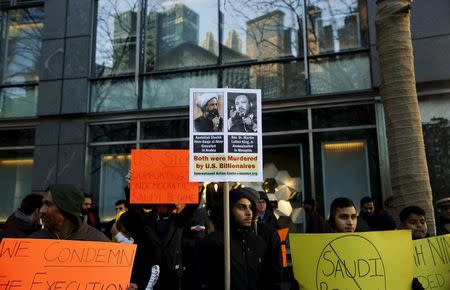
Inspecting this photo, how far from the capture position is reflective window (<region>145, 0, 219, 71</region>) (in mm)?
12227

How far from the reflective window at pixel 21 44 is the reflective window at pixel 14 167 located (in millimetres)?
1552

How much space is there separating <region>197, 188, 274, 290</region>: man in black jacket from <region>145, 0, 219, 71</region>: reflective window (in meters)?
8.74

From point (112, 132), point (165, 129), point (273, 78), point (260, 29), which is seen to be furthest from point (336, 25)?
point (112, 132)

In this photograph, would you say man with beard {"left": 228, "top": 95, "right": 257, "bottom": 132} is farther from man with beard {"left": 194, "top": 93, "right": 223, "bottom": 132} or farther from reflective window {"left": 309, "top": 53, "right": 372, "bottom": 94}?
reflective window {"left": 309, "top": 53, "right": 372, "bottom": 94}

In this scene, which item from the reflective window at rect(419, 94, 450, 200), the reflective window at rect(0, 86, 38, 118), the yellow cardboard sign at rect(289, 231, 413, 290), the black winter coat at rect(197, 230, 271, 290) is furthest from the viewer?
the reflective window at rect(0, 86, 38, 118)

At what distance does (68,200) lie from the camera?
3225 millimetres

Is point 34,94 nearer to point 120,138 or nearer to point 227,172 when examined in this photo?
point 120,138

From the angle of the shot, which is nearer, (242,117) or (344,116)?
(242,117)

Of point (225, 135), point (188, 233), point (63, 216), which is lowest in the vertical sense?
point (188, 233)

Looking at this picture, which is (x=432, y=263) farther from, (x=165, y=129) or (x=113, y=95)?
(x=113, y=95)

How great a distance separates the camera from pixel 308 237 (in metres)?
3.46

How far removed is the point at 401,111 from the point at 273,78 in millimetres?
5946

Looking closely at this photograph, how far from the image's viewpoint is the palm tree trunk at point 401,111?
5.55 metres

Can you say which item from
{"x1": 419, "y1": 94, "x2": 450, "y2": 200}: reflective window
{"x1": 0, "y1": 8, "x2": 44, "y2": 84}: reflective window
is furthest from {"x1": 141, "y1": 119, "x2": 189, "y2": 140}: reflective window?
{"x1": 419, "y1": 94, "x2": 450, "y2": 200}: reflective window
